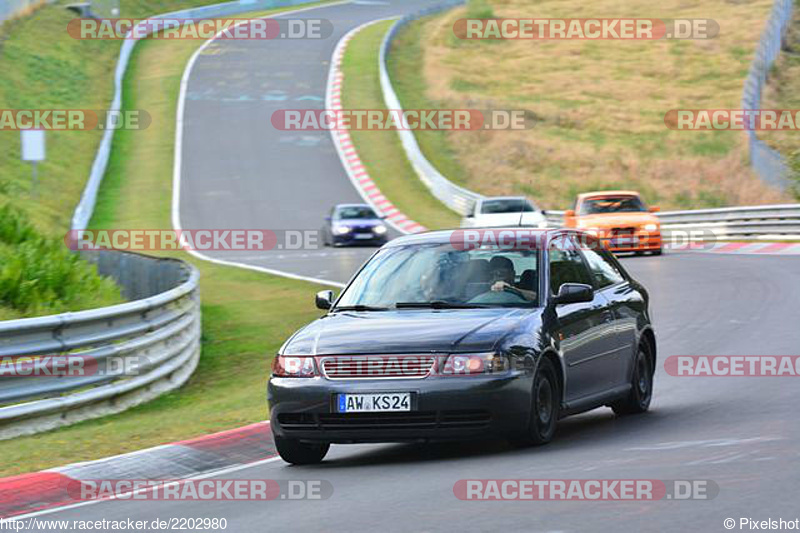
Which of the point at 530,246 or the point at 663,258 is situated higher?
the point at 530,246

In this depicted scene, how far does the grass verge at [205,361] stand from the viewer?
11703mm

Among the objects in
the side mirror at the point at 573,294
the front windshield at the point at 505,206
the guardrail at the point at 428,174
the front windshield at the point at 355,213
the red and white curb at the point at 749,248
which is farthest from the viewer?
the guardrail at the point at 428,174

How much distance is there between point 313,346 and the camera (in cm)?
972

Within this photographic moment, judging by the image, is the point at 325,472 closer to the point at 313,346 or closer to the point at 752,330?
the point at 313,346

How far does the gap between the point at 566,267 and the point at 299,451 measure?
2.38m

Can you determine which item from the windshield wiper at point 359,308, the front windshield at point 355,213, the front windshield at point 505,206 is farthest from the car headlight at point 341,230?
the windshield wiper at point 359,308

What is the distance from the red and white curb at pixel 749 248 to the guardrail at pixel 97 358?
1802 cm

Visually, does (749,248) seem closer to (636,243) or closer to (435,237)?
(636,243)

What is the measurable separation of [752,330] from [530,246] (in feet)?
23.7

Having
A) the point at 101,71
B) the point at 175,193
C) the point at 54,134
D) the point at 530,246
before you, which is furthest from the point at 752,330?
the point at 101,71

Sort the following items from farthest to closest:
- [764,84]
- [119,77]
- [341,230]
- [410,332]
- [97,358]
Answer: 1. [119,77]
2. [764,84]
3. [341,230]
4. [97,358]
5. [410,332]

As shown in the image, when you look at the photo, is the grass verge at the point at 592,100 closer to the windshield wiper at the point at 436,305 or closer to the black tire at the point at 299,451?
the windshield wiper at the point at 436,305

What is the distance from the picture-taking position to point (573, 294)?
401 inches

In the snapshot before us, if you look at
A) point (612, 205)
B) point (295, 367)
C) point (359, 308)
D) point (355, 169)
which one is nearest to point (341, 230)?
point (612, 205)
